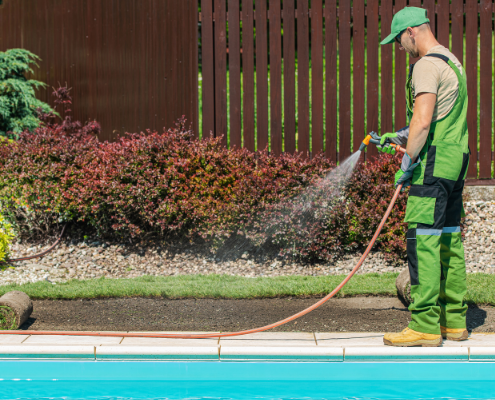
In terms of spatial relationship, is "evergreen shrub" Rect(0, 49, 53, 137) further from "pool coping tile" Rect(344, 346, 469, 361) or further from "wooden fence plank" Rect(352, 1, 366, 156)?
"pool coping tile" Rect(344, 346, 469, 361)

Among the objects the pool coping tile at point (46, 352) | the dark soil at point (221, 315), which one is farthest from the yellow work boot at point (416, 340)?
the pool coping tile at point (46, 352)

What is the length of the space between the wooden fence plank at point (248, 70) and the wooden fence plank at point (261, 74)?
8 cm

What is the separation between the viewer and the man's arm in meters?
2.83

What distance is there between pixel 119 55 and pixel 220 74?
5.41ft

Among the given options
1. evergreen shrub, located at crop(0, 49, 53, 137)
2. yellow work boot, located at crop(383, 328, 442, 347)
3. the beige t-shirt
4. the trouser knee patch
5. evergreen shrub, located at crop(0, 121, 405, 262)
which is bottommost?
yellow work boot, located at crop(383, 328, 442, 347)

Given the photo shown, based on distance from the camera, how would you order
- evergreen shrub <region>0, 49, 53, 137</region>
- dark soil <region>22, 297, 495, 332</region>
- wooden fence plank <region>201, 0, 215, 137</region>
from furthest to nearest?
evergreen shrub <region>0, 49, 53, 137</region> → wooden fence plank <region>201, 0, 215, 137</region> → dark soil <region>22, 297, 495, 332</region>

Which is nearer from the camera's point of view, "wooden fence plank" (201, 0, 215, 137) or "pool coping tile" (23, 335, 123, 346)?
"pool coping tile" (23, 335, 123, 346)

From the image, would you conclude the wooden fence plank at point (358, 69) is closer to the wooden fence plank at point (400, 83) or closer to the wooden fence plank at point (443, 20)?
the wooden fence plank at point (400, 83)

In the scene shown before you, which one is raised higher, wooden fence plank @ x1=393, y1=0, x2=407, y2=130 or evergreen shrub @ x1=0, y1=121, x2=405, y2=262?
wooden fence plank @ x1=393, y1=0, x2=407, y2=130

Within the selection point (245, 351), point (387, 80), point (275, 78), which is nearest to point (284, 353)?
point (245, 351)

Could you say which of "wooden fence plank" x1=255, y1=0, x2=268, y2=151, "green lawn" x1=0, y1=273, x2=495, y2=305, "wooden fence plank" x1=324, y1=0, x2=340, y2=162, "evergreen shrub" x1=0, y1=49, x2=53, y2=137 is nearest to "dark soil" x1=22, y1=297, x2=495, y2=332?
"green lawn" x1=0, y1=273, x2=495, y2=305

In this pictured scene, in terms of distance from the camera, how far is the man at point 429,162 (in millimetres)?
2875

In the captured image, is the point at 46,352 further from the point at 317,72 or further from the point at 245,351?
the point at 317,72

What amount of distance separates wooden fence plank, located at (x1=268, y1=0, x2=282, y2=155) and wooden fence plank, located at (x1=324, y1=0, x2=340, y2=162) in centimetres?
64
